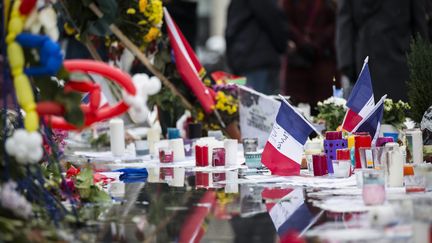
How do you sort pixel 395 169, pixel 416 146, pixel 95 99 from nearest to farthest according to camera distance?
1. pixel 95 99
2. pixel 395 169
3. pixel 416 146

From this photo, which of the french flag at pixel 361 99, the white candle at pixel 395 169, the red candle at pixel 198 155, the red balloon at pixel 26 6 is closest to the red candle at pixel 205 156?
the red candle at pixel 198 155

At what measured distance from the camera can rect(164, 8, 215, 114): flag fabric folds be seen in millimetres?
5859

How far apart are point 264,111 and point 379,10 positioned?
1796 millimetres

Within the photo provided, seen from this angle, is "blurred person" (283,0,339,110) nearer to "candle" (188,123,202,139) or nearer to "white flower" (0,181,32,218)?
"candle" (188,123,202,139)

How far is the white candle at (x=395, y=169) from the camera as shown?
12.0 ft

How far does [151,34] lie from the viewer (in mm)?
5719

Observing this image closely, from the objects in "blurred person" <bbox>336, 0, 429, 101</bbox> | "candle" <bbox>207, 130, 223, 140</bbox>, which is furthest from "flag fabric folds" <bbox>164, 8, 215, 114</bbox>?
"blurred person" <bbox>336, 0, 429, 101</bbox>

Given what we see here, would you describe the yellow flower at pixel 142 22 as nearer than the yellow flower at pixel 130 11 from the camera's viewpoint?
No

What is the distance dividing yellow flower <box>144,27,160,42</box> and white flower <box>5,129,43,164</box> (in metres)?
2.91

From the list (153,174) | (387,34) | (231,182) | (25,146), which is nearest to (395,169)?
(231,182)

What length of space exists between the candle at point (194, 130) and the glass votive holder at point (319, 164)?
1.67m

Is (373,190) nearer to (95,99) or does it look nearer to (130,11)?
(95,99)

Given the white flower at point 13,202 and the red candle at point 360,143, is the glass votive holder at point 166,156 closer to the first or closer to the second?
the red candle at point 360,143

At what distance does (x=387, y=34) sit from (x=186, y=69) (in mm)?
1643
